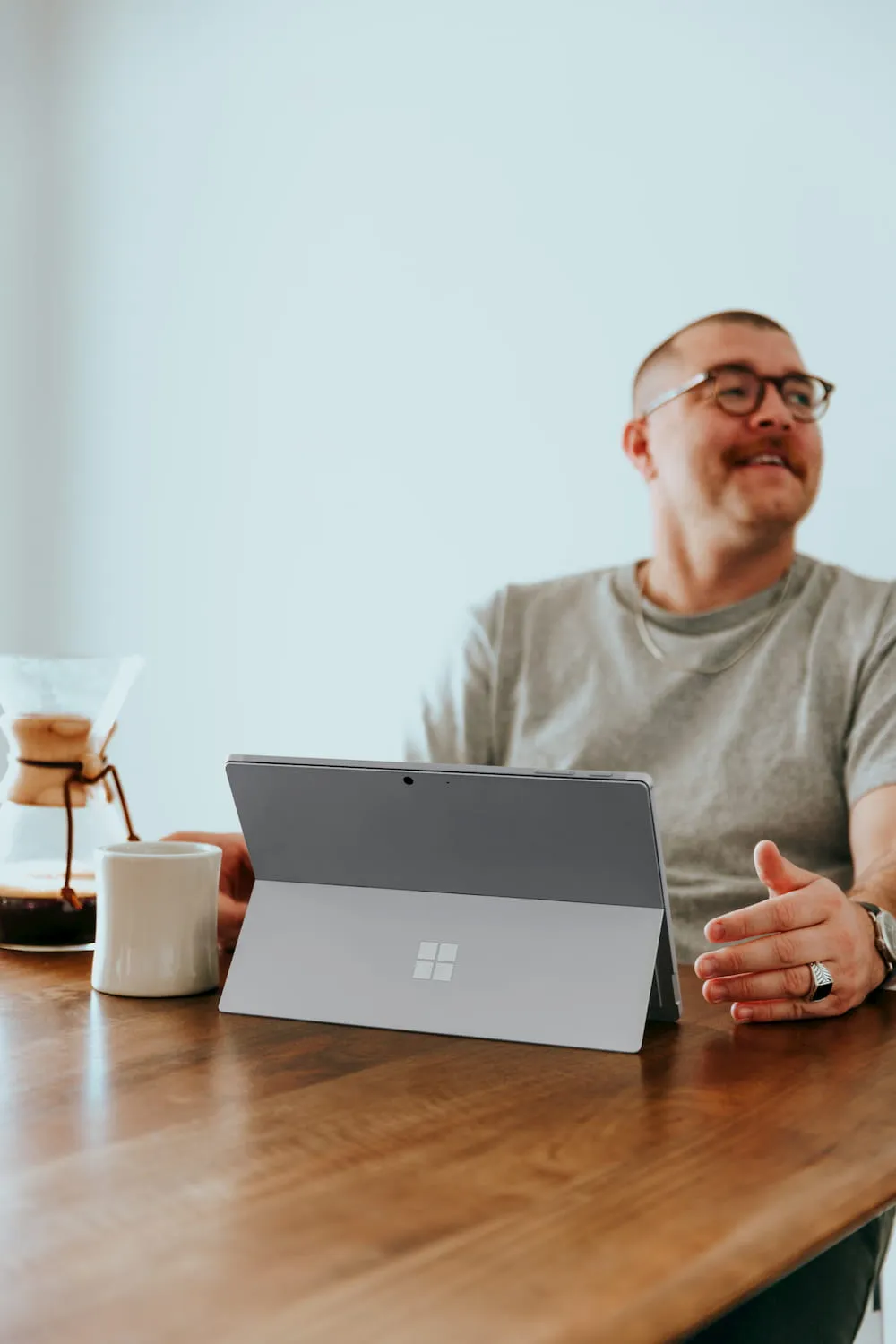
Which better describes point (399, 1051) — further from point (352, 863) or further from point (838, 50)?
point (838, 50)

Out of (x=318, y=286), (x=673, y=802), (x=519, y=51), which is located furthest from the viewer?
(x=318, y=286)

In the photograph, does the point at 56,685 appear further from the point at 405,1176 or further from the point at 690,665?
the point at 690,665

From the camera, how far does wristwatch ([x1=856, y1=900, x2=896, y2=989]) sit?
3.66 feet

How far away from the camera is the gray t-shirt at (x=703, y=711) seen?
190 cm

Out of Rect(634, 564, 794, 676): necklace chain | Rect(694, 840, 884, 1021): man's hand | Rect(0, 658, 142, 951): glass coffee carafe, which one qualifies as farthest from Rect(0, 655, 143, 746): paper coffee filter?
Rect(634, 564, 794, 676): necklace chain

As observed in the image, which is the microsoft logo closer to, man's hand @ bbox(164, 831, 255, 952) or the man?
man's hand @ bbox(164, 831, 255, 952)

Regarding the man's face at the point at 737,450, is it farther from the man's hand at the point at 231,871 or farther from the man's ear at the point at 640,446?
the man's hand at the point at 231,871

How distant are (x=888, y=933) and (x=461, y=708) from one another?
1076mm

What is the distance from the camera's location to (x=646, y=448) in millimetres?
2266

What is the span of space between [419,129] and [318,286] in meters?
0.35


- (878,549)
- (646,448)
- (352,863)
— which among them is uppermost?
(646,448)

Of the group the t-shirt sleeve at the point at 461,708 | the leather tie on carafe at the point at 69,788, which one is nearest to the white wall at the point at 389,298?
the t-shirt sleeve at the point at 461,708

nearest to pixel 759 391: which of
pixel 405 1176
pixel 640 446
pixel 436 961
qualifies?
pixel 640 446

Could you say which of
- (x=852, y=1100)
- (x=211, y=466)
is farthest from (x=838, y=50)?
(x=852, y=1100)
